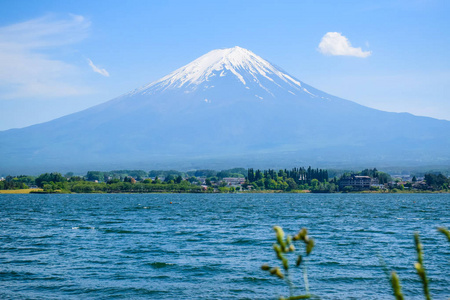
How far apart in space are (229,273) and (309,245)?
72.9ft

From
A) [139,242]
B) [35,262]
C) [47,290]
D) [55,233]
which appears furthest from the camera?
[55,233]

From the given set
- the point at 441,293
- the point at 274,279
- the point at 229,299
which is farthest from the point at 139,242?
the point at 441,293

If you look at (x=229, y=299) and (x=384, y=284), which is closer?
(x=229, y=299)

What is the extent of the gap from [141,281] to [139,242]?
13977mm

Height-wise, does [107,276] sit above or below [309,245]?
below

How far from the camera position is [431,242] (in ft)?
130

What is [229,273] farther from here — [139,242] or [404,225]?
[404,225]

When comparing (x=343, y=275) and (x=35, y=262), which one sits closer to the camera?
(x=343, y=275)

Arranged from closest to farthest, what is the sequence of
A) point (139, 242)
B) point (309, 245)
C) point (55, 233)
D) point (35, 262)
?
point (309, 245)
point (35, 262)
point (139, 242)
point (55, 233)

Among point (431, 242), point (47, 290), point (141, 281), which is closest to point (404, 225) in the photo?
point (431, 242)

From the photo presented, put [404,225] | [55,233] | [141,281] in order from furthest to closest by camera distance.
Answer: [404,225], [55,233], [141,281]

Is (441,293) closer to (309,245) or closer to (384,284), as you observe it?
(384,284)

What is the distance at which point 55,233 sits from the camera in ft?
153

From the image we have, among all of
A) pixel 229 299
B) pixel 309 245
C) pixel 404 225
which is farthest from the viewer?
pixel 404 225
